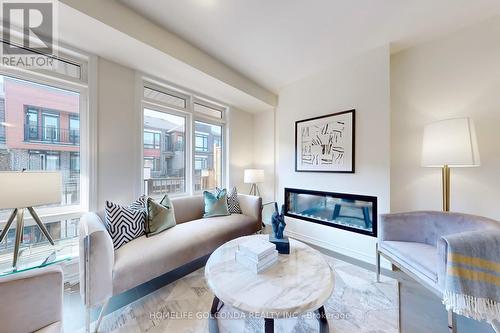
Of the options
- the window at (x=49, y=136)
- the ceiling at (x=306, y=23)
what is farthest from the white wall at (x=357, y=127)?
the window at (x=49, y=136)

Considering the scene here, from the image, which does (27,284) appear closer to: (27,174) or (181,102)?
(27,174)

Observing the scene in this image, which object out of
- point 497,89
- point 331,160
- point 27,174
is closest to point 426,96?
point 497,89

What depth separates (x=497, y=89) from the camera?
184cm

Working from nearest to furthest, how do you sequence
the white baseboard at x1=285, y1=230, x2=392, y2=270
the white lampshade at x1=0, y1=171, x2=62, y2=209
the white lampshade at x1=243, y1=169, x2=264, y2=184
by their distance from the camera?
the white lampshade at x1=0, y1=171, x2=62, y2=209, the white baseboard at x1=285, y1=230, x2=392, y2=270, the white lampshade at x1=243, y1=169, x2=264, y2=184

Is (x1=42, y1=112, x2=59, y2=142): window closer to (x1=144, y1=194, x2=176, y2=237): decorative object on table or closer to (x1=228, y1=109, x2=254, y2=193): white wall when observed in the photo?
(x1=144, y1=194, x2=176, y2=237): decorative object on table

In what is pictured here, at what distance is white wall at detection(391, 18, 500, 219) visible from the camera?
1873 millimetres

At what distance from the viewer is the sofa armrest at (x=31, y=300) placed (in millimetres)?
802

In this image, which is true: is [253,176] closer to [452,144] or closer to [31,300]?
[452,144]

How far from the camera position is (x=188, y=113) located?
121 inches

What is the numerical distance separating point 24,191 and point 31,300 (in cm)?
84

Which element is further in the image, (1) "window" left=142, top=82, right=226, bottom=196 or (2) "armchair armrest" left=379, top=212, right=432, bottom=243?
(1) "window" left=142, top=82, right=226, bottom=196

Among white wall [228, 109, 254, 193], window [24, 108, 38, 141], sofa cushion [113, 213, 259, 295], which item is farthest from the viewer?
white wall [228, 109, 254, 193]

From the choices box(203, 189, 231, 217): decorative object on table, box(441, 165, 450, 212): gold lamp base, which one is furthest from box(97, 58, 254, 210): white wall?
box(441, 165, 450, 212): gold lamp base

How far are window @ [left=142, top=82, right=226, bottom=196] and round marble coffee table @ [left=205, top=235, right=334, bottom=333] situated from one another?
1.76m
